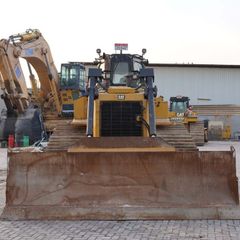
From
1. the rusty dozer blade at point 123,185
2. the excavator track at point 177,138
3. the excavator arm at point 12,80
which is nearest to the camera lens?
the rusty dozer blade at point 123,185

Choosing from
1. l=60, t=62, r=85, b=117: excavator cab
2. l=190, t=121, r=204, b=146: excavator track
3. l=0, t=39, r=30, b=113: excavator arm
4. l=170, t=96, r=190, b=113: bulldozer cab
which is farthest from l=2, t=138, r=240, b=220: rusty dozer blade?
l=170, t=96, r=190, b=113: bulldozer cab

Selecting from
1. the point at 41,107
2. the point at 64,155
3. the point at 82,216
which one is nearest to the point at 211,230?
the point at 82,216

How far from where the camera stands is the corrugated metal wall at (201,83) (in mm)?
49469

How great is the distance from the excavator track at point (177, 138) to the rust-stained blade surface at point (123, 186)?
342 cm

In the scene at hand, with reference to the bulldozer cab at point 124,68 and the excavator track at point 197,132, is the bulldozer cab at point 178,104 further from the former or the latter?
the bulldozer cab at point 124,68

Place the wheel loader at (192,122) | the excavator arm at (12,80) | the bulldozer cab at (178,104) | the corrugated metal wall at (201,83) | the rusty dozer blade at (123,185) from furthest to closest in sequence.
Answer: the corrugated metal wall at (201,83) → the bulldozer cab at (178,104) → the wheel loader at (192,122) → the excavator arm at (12,80) → the rusty dozer blade at (123,185)

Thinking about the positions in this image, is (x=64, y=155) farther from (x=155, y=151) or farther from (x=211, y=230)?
(x=211, y=230)

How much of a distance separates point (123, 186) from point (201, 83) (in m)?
42.8

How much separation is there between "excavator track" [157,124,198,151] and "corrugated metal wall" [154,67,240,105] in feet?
123

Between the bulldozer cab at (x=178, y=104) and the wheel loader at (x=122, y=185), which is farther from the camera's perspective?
the bulldozer cab at (x=178, y=104)

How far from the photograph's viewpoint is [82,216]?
7762mm

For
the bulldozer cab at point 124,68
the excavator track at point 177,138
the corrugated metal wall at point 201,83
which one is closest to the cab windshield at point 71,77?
the bulldozer cab at point 124,68

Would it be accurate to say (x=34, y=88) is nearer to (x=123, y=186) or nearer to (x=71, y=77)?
(x=71, y=77)

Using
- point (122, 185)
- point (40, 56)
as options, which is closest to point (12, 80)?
point (40, 56)
